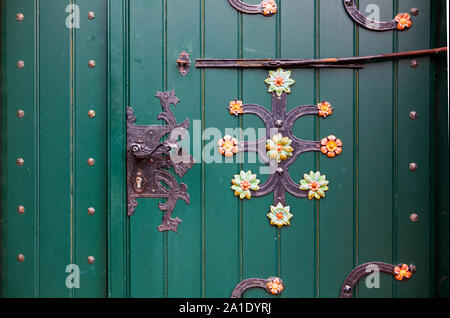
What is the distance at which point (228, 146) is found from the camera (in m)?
0.87

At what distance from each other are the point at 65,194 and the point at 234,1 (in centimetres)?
84

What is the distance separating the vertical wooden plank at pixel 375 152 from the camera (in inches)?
34.1

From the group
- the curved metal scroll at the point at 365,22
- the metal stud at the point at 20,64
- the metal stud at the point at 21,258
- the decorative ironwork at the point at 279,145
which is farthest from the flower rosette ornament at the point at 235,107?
the metal stud at the point at 21,258

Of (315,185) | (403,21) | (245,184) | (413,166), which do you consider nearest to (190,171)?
(245,184)

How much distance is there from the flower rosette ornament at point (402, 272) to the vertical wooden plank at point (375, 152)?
0.08ft

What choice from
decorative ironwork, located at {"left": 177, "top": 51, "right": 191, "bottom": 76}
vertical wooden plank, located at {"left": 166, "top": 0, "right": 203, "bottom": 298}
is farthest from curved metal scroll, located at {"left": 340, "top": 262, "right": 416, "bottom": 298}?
decorative ironwork, located at {"left": 177, "top": 51, "right": 191, "bottom": 76}

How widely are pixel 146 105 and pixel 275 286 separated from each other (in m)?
0.72

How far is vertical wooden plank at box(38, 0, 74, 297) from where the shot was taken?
34.8 inches

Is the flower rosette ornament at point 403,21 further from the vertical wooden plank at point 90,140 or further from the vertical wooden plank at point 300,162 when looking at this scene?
the vertical wooden plank at point 90,140

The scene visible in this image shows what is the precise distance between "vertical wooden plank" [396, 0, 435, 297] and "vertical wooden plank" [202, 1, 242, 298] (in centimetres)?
53

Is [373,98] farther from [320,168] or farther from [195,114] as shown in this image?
[195,114]

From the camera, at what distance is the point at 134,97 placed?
0.87 meters

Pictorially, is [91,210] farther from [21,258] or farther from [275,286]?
[275,286]
